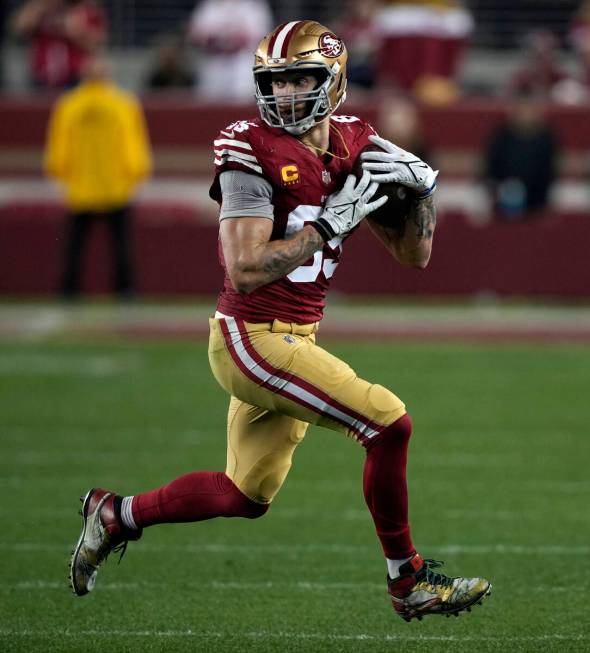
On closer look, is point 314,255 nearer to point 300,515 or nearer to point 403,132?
point 300,515

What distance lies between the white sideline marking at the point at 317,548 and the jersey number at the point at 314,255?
5.28 ft

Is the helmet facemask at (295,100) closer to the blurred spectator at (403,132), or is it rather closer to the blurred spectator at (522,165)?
the blurred spectator at (403,132)

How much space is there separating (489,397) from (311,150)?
4753 mm

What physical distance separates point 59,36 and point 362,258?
3979 mm

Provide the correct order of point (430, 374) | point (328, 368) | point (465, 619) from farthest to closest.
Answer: point (430, 374)
point (465, 619)
point (328, 368)

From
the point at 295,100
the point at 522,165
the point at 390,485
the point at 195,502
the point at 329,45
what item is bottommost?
the point at 522,165

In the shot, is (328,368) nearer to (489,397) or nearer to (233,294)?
(233,294)

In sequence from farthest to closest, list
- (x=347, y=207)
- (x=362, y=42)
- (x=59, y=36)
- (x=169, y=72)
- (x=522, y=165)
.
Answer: (x=169, y=72)
(x=362, y=42)
(x=59, y=36)
(x=522, y=165)
(x=347, y=207)

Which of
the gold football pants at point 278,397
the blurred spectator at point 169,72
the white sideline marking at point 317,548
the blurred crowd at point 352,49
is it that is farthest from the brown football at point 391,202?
the blurred spectator at point 169,72

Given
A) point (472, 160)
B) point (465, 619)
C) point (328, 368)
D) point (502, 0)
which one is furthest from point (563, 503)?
point (502, 0)

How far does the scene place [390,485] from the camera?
422 cm

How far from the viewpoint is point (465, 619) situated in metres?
4.75

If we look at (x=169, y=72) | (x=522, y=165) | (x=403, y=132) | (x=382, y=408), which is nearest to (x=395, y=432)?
(x=382, y=408)

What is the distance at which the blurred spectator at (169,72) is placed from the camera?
14.6 meters
